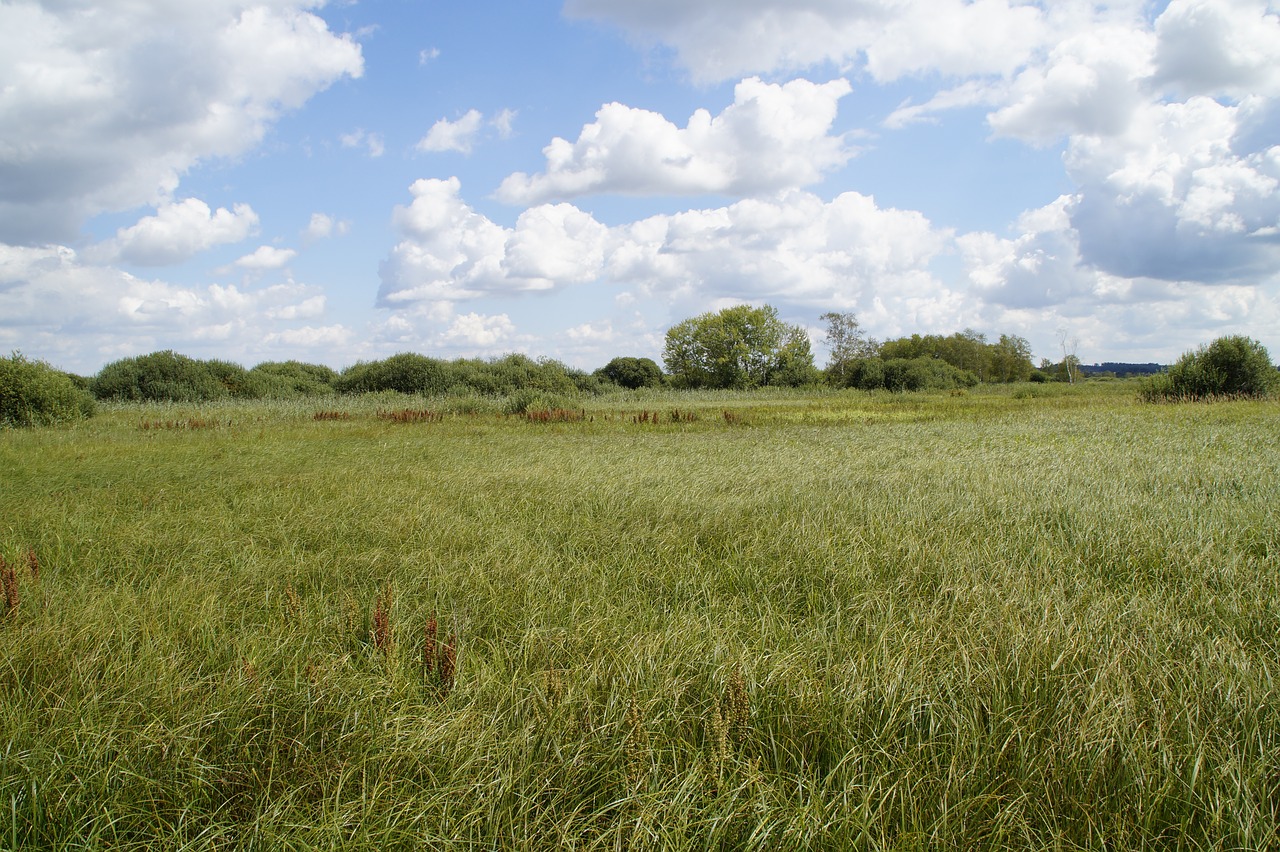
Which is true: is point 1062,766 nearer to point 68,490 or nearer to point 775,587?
point 775,587

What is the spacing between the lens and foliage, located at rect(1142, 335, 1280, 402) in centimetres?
2627

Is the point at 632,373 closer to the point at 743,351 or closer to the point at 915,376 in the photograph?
the point at 743,351

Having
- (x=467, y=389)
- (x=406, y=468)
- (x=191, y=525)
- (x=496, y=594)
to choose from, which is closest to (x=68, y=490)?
(x=191, y=525)

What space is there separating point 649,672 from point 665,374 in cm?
5958

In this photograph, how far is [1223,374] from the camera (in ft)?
87.1

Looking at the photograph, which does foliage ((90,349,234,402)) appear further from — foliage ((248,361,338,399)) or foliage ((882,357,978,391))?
foliage ((882,357,978,391))

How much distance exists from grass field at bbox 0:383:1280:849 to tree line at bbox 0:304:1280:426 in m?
16.1

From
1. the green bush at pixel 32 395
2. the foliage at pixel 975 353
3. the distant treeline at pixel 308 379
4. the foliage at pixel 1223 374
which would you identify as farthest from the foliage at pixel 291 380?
the foliage at pixel 975 353

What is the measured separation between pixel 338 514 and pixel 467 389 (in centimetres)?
2475

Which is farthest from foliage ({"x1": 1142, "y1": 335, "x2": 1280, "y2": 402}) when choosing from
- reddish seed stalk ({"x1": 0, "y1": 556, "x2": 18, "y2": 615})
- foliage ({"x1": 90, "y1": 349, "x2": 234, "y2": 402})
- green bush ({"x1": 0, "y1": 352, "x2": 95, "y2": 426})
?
foliage ({"x1": 90, "y1": 349, "x2": 234, "y2": 402})

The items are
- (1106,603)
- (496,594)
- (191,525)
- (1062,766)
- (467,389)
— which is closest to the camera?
(1062,766)

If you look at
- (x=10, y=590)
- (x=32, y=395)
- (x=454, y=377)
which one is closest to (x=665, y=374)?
(x=454, y=377)

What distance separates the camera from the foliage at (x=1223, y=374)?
1034 inches

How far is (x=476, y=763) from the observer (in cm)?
229
